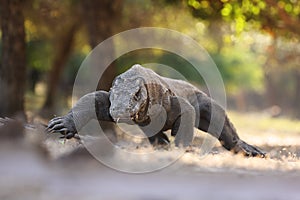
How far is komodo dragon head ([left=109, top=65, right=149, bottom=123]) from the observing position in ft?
16.3

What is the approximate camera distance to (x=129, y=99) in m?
4.97

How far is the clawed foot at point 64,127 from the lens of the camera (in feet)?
17.4

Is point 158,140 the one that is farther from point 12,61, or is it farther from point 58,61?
point 58,61

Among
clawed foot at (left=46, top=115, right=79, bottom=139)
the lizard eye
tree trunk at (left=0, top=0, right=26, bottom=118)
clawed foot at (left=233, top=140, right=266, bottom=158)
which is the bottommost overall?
clawed foot at (left=46, top=115, right=79, bottom=139)

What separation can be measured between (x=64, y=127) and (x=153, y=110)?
2.70ft

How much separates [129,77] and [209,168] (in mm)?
1515

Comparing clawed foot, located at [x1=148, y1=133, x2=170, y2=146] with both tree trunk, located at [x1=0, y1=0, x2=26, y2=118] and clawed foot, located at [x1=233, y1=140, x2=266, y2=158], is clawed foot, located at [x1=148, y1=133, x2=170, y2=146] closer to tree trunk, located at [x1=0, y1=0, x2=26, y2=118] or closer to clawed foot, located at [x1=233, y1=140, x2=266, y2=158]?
clawed foot, located at [x1=233, y1=140, x2=266, y2=158]

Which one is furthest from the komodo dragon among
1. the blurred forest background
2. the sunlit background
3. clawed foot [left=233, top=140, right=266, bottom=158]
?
the blurred forest background

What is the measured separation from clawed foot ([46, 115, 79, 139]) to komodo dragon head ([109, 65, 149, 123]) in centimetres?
48

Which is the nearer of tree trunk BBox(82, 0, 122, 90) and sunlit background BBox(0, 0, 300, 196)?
sunlit background BBox(0, 0, 300, 196)

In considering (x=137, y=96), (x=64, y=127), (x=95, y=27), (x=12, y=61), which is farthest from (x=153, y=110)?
(x=12, y=61)

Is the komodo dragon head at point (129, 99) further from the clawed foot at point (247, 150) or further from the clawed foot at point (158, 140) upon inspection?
the clawed foot at point (247, 150)

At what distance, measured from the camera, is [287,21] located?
1203 cm

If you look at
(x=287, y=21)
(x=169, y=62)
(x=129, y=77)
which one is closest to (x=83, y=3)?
(x=287, y=21)
